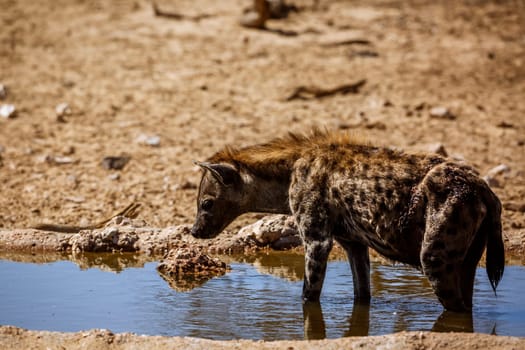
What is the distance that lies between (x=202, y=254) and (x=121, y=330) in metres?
1.70

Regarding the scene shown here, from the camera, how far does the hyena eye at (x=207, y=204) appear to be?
711cm

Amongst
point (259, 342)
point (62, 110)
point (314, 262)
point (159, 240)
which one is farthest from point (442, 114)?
point (259, 342)

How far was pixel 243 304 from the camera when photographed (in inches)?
258

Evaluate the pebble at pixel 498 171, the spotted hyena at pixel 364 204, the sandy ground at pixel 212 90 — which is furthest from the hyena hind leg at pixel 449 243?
the pebble at pixel 498 171

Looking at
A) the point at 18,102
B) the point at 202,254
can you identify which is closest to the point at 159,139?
the point at 18,102

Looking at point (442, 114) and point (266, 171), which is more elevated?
point (266, 171)

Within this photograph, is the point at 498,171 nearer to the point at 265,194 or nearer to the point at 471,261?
the point at 265,194

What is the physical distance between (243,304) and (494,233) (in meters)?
1.60

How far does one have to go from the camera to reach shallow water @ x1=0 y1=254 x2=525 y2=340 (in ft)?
19.6

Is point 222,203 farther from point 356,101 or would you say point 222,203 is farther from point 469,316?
point 356,101

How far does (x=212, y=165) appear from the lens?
690cm

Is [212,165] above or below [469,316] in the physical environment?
above

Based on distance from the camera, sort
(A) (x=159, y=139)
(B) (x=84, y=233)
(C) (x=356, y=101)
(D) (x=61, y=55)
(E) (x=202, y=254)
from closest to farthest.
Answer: (E) (x=202, y=254), (B) (x=84, y=233), (A) (x=159, y=139), (C) (x=356, y=101), (D) (x=61, y=55)

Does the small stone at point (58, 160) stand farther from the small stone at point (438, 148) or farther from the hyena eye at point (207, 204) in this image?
the hyena eye at point (207, 204)
